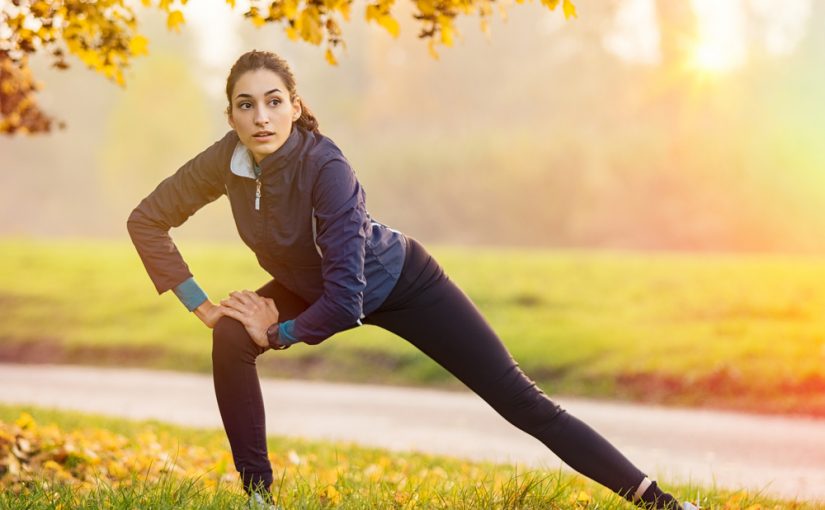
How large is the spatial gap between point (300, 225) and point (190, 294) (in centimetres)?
55

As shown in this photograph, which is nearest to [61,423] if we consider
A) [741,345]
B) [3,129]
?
[3,129]

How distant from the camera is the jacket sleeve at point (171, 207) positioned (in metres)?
3.54

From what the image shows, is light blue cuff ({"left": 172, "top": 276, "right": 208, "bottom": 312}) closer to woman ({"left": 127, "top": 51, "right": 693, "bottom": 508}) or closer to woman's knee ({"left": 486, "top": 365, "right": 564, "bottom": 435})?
woman ({"left": 127, "top": 51, "right": 693, "bottom": 508})

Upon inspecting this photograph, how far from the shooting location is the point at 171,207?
3596 mm

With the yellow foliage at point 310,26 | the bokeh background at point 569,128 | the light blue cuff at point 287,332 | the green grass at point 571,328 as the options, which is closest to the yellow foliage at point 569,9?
the yellow foliage at point 310,26

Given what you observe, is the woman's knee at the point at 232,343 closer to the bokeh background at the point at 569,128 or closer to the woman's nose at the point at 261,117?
the woman's nose at the point at 261,117

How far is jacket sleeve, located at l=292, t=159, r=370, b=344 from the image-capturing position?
A: 128 inches

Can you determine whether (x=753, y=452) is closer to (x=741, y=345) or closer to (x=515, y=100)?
(x=741, y=345)

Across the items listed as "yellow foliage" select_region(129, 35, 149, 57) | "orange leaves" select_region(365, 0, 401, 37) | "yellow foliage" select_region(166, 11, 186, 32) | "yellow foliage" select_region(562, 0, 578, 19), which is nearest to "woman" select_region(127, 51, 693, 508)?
"orange leaves" select_region(365, 0, 401, 37)

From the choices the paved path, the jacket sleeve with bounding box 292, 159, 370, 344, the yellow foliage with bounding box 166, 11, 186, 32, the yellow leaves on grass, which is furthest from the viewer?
the paved path

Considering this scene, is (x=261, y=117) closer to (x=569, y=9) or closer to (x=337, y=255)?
(x=337, y=255)

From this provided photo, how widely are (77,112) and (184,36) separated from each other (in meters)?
7.91

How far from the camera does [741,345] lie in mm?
10547

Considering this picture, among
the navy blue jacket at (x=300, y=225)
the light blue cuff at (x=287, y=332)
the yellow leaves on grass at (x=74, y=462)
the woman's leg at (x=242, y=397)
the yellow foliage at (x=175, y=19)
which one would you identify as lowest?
the yellow leaves on grass at (x=74, y=462)
